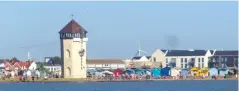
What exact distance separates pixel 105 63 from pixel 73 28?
4125 cm

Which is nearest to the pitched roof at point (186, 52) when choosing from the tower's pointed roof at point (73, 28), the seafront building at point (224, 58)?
the seafront building at point (224, 58)

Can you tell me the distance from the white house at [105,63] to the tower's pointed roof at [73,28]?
121 feet

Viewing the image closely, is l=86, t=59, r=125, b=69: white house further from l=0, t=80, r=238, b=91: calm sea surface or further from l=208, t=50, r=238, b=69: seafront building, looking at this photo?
l=0, t=80, r=238, b=91: calm sea surface

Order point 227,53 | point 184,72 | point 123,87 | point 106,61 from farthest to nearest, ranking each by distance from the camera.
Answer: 1. point 106,61
2. point 227,53
3. point 184,72
4. point 123,87

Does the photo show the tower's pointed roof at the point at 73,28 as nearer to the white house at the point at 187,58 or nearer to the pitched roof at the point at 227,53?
the white house at the point at 187,58

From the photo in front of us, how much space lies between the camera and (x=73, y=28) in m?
77.7

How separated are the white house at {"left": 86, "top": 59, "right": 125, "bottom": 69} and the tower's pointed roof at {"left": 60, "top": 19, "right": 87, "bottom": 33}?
36.9 meters

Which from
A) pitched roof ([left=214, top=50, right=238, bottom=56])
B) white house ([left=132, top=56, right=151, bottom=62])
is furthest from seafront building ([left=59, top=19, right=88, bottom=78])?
white house ([left=132, top=56, right=151, bottom=62])

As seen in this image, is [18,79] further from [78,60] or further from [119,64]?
[119,64]

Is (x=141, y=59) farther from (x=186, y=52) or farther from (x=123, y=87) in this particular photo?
(x=123, y=87)

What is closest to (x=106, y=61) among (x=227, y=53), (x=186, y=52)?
(x=186, y=52)

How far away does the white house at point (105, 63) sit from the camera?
11638 cm

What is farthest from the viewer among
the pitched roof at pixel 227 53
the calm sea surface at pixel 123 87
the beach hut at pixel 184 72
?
the pitched roof at pixel 227 53

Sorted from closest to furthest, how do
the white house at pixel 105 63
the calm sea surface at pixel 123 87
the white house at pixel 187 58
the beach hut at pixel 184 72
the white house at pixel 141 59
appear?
the calm sea surface at pixel 123 87, the beach hut at pixel 184 72, the white house at pixel 187 58, the white house at pixel 105 63, the white house at pixel 141 59
